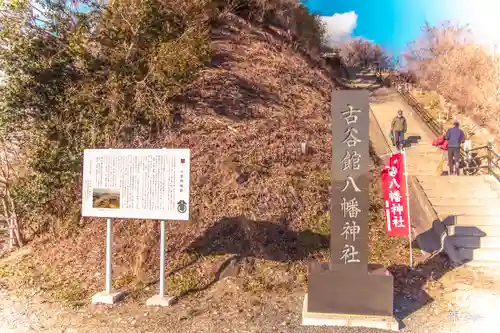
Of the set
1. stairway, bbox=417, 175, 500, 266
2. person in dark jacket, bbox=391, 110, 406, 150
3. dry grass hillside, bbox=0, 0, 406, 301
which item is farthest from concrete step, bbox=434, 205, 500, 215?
person in dark jacket, bbox=391, 110, 406, 150

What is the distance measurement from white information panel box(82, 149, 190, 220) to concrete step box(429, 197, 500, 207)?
244 inches

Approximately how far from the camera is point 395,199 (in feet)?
24.2

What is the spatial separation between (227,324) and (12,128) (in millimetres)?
6150

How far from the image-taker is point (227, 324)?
560 centimetres

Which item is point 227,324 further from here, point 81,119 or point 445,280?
point 81,119

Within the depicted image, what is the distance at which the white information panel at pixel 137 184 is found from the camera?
239 inches

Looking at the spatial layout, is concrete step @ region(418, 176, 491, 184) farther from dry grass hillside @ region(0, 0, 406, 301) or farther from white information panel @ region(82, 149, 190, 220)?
white information panel @ region(82, 149, 190, 220)

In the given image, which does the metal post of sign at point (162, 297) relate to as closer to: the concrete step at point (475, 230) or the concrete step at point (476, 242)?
the concrete step at point (476, 242)

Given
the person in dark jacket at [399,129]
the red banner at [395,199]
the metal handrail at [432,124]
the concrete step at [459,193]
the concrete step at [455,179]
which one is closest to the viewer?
the red banner at [395,199]

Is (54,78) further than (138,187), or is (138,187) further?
(54,78)

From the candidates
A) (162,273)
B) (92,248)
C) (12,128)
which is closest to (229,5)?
(12,128)

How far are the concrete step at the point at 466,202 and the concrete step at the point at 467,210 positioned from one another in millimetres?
143

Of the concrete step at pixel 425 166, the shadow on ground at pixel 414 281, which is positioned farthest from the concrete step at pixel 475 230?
the concrete step at pixel 425 166

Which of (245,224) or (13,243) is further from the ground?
(245,224)
